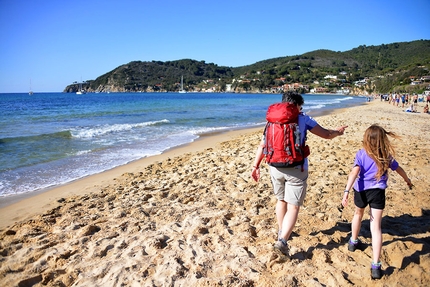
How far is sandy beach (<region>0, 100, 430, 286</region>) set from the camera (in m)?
2.68

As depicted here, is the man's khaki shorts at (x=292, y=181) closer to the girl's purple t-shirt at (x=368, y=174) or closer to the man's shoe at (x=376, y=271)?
the girl's purple t-shirt at (x=368, y=174)

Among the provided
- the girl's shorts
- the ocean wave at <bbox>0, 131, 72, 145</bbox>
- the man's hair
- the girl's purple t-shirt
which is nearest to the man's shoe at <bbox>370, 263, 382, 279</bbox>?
the girl's shorts

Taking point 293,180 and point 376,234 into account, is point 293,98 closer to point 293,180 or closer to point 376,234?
point 293,180

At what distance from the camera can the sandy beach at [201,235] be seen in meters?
2.68

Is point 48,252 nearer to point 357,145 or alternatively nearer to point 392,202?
point 392,202

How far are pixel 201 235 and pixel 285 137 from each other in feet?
5.51

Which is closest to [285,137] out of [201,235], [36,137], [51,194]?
[201,235]

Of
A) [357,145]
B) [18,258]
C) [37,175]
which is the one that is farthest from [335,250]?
[37,175]

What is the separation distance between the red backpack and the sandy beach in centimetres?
105

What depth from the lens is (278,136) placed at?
8.59 ft

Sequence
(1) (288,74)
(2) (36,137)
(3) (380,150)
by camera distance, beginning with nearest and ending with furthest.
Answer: (3) (380,150) < (2) (36,137) < (1) (288,74)

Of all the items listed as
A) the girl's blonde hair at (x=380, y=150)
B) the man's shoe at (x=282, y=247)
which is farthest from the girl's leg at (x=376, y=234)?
the man's shoe at (x=282, y=247)

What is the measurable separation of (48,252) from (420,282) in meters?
3.84

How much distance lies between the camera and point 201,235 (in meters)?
3.43
